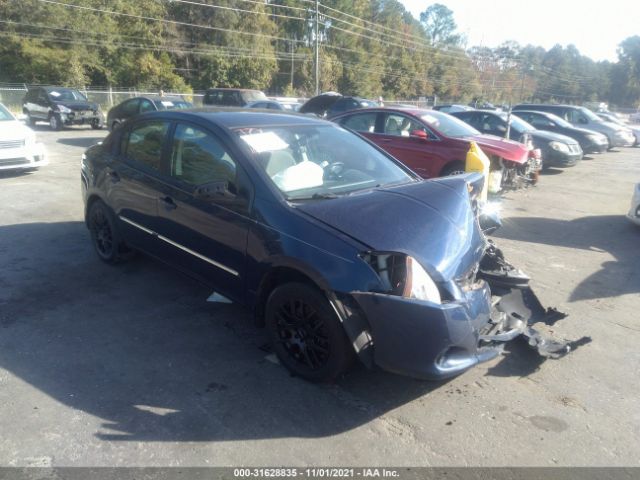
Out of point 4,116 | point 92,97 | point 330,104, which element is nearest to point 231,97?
point 330,104

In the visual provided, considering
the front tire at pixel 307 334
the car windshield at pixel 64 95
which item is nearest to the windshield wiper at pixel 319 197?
the front tire at pixel 307 334

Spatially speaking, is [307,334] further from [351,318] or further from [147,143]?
[147,143]

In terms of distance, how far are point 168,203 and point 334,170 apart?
1419mm

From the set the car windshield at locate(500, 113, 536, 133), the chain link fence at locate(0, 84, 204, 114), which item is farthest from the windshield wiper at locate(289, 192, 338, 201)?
the chain link fence at locate(0, 84, 204, 114)

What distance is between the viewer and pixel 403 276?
116 inches

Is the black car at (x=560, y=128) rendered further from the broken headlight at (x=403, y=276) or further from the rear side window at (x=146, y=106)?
the broken headlight at (x=403, y=276)

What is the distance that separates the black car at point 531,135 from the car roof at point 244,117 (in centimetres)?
946

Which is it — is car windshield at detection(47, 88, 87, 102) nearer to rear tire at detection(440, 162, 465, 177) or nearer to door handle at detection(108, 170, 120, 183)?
rear tire at detection(440, 162, 465, 177)

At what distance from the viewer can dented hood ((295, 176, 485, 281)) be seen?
122 inches

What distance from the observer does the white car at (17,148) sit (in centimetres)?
996

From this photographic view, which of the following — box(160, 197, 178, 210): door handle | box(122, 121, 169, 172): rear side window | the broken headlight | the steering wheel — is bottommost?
the broken headlight

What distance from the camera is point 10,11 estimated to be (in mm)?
38906

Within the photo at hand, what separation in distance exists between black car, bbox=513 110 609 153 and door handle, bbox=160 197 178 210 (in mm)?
15249

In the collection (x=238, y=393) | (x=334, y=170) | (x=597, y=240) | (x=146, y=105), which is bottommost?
(x=238, y=393)
